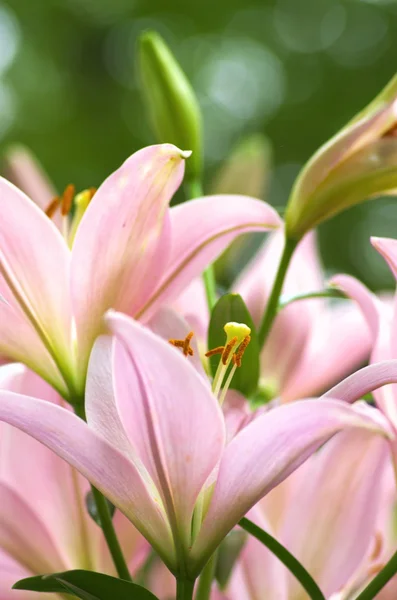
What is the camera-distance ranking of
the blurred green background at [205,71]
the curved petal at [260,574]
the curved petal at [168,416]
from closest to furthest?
the curved petal at [168,416]
the curved petal at [260,574]
the blurred green background at [205,71]

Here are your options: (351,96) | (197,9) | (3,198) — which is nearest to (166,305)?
(3,198)

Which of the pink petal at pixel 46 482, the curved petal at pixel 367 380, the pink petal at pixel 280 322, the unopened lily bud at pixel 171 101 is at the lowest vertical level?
the pink petal at pixel 46 482

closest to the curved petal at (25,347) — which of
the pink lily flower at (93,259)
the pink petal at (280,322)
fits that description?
the pink lily flower at (93,259)

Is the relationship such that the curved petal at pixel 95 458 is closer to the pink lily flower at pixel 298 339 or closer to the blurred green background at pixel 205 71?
the pink lily flower at pixel 298 339

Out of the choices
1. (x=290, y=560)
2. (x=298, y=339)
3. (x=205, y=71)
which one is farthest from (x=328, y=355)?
(x=205, y=71)

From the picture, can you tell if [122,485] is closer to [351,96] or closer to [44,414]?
[44,414]

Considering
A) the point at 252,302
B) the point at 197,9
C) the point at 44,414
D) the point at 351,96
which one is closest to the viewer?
the point at 44,414
